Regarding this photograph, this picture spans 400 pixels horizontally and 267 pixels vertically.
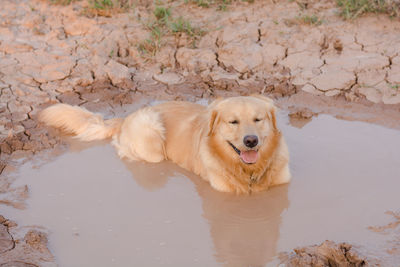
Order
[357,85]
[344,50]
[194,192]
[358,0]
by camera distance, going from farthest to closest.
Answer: [358,0], [344,50], [357,85], [194,192]

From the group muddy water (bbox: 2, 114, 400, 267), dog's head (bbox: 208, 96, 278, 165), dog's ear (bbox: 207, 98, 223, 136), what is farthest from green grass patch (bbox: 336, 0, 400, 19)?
dog's ear (bbox: 207, 98, 223, 136)

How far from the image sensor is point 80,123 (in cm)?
476

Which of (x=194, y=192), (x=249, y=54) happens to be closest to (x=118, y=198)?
(x=194, y=192)

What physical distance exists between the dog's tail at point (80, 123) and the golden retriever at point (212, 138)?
1 centimetres

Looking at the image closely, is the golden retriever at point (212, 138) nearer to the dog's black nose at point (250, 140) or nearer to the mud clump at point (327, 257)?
the dog's black nose at point (250, 140)

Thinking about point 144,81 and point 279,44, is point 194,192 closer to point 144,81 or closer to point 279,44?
point 144,81

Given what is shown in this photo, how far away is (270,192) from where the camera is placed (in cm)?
376

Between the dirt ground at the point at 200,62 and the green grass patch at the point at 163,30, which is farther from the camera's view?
the green grass patch at the point at 163,30

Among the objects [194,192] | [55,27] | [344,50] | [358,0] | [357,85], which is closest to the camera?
[194,192]

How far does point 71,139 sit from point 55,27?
2.82 m

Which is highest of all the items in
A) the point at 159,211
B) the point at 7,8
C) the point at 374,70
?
the point at 7,8

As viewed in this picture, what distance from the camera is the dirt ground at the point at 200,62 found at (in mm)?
5188

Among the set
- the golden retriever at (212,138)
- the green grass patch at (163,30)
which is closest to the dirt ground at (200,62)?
the green grass patch at (163,30)

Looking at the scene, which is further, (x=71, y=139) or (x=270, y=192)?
(x=71, y=139)
